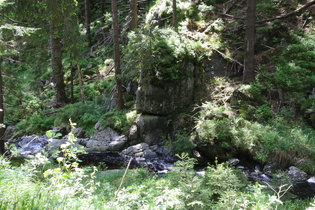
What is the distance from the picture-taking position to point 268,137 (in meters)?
8.37

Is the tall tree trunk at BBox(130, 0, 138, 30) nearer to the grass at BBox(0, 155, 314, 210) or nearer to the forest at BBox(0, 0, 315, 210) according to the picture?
the forest at BBox(0, 0, 315, 210)

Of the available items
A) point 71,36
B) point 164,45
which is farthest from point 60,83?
point 164,45

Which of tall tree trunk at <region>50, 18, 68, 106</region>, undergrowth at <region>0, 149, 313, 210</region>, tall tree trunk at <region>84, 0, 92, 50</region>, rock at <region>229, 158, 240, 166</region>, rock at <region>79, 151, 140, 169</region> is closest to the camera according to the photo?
undergrowth at <region>0, 149, 313, 210</region>

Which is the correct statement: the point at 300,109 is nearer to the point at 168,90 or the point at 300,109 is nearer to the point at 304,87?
the point at 304,87

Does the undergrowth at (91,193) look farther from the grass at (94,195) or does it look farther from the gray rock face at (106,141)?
the gray rock face at (106,141)

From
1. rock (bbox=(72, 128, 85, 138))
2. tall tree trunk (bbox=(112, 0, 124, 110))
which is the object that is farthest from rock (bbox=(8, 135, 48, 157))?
tall tree trunk (bbox=(112, 0, 124, 110))

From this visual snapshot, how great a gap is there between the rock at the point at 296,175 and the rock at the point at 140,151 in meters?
4.81

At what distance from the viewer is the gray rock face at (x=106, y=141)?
10.7m

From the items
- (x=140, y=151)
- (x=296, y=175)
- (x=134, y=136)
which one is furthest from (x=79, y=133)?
(x=296, y=175)

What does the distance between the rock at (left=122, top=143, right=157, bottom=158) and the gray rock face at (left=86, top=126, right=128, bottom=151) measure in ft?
1.68

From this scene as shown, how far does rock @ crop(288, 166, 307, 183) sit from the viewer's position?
24.0 ft

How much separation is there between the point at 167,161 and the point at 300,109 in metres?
5.74

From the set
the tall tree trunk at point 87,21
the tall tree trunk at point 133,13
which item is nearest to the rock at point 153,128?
the tall tree trunk at point 133,13

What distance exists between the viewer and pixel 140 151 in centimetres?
1010
